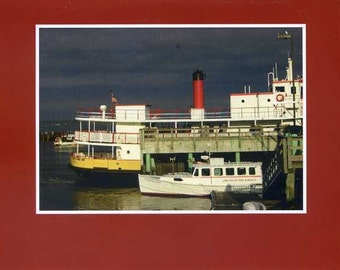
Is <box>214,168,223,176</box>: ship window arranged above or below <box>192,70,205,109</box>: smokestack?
below

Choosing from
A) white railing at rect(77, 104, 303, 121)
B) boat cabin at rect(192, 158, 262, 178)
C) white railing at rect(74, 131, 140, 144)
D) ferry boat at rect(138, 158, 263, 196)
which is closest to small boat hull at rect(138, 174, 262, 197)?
ferry boat at rect(138, 158, 263, 196)

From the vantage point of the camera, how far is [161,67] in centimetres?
728

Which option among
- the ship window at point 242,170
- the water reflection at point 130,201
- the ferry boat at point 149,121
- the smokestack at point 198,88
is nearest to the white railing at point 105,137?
the ferry boat at point 149,121

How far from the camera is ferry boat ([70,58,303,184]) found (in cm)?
734

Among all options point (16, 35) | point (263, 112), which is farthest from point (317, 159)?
point (16, 35)

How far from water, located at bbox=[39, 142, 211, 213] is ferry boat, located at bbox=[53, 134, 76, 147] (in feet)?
0.18

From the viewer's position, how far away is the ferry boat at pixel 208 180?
742 cm

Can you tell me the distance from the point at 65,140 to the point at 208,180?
144 cm

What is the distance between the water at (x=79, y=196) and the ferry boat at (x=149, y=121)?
13cm

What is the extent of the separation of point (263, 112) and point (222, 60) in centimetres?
66

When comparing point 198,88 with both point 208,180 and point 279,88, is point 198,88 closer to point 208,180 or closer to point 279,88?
point 279,88

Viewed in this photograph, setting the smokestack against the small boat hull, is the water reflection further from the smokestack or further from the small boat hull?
the smokestack

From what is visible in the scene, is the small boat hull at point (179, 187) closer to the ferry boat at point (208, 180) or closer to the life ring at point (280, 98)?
the ferry boat at point (208, 180)

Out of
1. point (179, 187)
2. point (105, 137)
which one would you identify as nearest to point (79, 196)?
point (105, 137)
